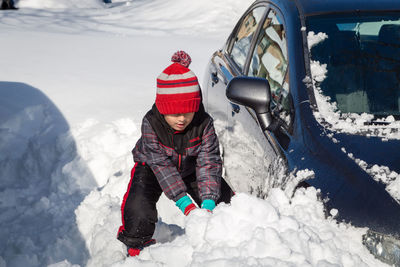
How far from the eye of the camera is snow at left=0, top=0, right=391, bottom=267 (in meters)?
1.68

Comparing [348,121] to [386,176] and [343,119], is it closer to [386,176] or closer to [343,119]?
[343,119]

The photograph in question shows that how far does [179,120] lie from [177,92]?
0.15 metres

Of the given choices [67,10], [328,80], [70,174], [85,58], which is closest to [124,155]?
[70,174]

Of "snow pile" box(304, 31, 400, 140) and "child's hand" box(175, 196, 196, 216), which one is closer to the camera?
"snow pile" box(304, 31, 400, 140)

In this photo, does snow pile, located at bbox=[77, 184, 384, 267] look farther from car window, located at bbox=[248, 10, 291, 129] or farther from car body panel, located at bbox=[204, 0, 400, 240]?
car window, located at bbox=[248, 10, 291, 129]

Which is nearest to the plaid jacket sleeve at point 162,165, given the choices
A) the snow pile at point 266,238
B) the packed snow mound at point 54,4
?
the snow pile at point 266,238

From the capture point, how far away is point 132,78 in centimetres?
648

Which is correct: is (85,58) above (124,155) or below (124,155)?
above

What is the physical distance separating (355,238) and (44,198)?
8.62ft

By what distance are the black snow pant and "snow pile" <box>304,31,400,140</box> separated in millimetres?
858

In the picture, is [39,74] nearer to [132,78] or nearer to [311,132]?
[132,78]

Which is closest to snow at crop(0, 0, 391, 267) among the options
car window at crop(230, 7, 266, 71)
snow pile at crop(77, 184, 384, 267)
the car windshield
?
snow pile at crop(77, 184, 384, 267)

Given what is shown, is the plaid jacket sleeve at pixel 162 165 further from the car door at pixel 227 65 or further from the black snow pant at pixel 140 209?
the car door at pixel 227 65

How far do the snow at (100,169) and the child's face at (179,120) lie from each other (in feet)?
1.57
